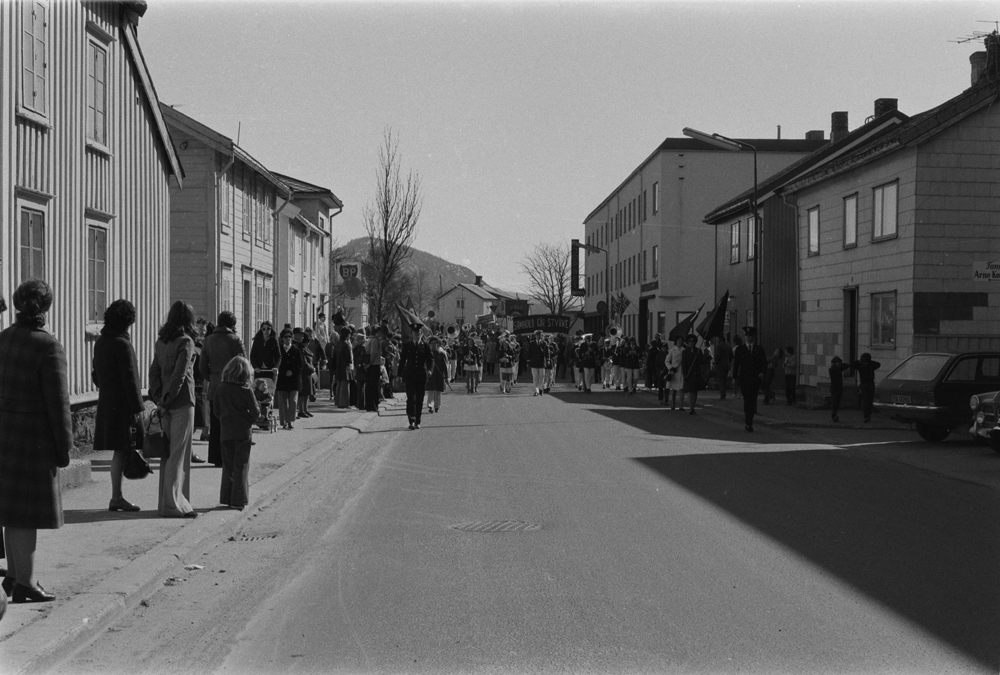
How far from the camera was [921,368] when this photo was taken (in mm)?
18094

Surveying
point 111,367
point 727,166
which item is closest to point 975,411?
point 111,367

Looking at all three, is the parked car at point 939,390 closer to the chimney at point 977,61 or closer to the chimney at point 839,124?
the chimney at point 977,61

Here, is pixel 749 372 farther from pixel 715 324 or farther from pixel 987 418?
pixel 715 324

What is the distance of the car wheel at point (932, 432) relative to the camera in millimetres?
17469

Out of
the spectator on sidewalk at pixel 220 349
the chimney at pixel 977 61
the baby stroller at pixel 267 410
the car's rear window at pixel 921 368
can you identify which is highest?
the chimney at pixel 977 61

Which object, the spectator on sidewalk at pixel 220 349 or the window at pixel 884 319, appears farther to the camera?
the window at pixel 884 319

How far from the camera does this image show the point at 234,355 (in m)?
11.0

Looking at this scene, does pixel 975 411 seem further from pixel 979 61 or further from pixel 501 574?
pixel 979 61

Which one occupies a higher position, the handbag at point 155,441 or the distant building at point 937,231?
the distant building at point 937,231

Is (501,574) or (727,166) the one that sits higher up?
(727,166)

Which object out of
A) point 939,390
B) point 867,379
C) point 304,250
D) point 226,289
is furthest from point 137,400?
point 304,250

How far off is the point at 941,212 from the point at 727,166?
31.6 m

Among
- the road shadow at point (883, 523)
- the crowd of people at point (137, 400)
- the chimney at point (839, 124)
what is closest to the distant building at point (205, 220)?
the crowd of people at point (137, 400)

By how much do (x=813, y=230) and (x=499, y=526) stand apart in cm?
2187
